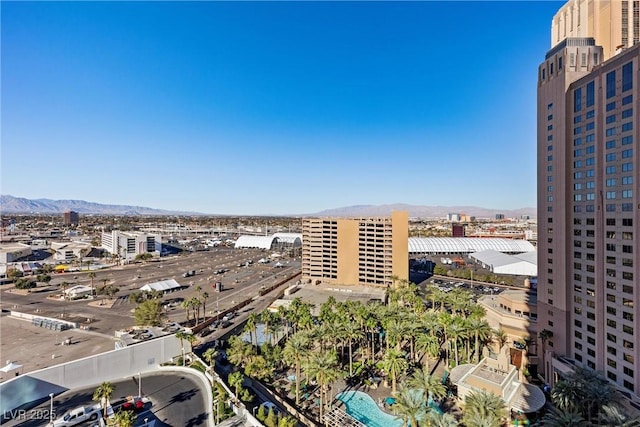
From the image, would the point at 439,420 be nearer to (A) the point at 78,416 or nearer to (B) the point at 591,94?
(A) the point at 78,416

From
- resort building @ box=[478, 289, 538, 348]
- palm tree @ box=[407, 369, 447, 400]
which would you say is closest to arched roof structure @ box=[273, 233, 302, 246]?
resort building @ box=[478, 289, 538, 348]

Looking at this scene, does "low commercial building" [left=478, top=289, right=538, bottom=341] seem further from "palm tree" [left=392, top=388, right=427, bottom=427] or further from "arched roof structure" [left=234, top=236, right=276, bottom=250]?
"arched roof structure" [left=234, top=236, right=276, bottom=250]

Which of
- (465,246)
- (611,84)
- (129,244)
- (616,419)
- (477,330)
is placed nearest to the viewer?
(616,419)

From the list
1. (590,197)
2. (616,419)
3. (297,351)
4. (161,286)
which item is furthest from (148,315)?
(590,197)

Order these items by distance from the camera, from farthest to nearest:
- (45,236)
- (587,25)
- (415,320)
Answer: (45,236)
(415,320)
(587,25)

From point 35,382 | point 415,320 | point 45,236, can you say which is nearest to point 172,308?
point 35,382

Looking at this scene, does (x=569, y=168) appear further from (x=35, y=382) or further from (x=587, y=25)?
(x=35, y=382)
